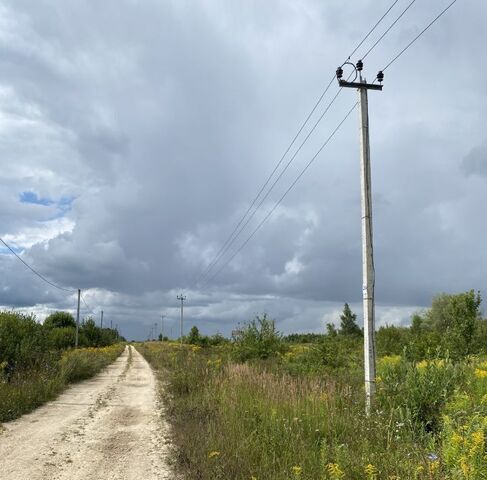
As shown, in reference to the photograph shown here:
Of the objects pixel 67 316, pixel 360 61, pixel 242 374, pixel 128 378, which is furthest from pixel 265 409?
pixel 67 316

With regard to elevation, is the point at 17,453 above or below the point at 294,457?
below

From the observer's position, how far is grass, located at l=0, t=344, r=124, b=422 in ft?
44.4

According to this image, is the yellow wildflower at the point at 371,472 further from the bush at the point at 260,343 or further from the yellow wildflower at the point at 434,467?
the bush at the point at 260,343

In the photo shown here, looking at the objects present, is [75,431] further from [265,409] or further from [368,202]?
[368,202]

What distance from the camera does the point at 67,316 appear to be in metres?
83.2

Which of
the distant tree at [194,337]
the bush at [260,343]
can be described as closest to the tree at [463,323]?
the bush at [260,343]

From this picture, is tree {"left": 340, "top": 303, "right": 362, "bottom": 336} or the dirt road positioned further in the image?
tree {"left": 340, "top": 303, "right": 362, "bottom": 336}

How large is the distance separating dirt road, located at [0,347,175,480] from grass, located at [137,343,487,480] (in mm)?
631

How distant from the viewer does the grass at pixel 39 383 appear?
13529 millimetres

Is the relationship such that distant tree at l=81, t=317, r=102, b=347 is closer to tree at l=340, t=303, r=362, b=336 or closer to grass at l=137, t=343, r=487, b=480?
tree at l=340, t=303, r=362, b=336

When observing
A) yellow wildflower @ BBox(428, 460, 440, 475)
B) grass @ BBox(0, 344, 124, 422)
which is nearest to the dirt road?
grass @ BBox(0, 344, 124, 422)

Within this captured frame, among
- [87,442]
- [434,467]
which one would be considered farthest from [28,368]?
[434,467]

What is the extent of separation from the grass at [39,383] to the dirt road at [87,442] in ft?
1.38

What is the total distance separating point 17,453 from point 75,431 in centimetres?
215
